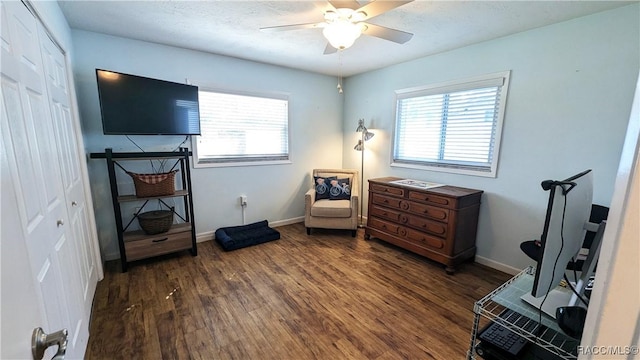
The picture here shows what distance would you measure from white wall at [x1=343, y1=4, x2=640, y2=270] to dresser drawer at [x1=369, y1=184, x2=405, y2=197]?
0.55m

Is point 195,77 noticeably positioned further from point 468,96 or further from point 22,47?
point 468,96

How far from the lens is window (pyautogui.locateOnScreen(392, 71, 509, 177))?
2.74 metres

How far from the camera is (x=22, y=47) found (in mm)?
1146

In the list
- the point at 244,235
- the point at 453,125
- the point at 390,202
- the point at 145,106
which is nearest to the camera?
the point at 145,106

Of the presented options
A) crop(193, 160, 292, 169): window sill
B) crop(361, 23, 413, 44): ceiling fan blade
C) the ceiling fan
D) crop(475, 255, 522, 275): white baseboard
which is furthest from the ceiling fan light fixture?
crop(475, 255, 522, 275): white baseboard

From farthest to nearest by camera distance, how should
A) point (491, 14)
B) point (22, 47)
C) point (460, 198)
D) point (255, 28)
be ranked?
point (460, 198), point (255, 28), point (491, 14), point (22, 47)

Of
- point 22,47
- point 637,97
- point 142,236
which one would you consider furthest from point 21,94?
point 142,236

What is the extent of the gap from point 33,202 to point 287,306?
1.73 m

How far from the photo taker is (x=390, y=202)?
322cm

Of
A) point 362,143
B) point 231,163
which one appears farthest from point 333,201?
point 231,163

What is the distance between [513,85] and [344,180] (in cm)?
225

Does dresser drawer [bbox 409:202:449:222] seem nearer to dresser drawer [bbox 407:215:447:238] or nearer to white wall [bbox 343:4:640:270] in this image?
dresser drawer [bbox 407:215:447:238]

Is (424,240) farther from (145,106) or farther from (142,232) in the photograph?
(145,106)

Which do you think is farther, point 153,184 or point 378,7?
point 153,184
